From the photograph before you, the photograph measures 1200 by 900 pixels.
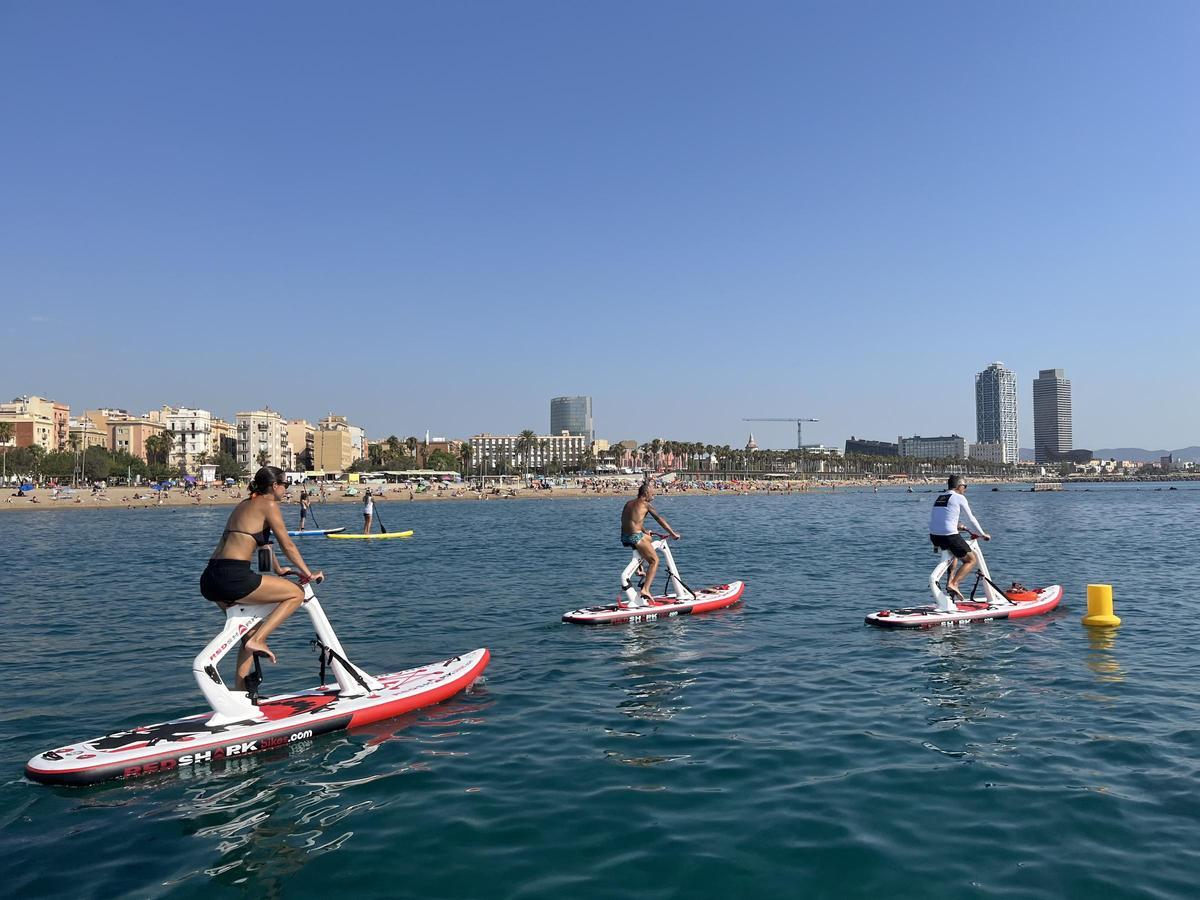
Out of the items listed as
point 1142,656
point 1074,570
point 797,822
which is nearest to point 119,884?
point 797,822

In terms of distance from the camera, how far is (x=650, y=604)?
17.6 meters

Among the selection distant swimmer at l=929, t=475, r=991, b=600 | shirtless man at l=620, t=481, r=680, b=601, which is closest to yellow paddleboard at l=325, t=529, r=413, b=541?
shirtless man at l=620, t=481, r=680, b=601

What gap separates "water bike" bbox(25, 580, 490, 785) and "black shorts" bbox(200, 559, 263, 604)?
232 millimetres

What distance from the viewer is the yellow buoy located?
15688 mm

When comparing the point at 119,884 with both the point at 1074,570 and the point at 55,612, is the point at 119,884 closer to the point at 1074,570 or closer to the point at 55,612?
the point at 55,612

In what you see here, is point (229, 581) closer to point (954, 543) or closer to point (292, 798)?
point (292, 798)

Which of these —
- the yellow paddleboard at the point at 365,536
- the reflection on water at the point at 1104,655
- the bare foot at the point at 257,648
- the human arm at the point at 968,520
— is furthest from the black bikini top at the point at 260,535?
the yellow paddleboard at the point at 365,536

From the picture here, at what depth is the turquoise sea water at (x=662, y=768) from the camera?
605 cm

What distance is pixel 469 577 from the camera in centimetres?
2650

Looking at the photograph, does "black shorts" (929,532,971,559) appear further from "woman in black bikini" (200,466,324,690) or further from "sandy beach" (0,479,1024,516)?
"sandy beach" (0,479,1024,516)

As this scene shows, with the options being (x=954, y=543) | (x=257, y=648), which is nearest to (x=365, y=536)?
(x=954, y=543)

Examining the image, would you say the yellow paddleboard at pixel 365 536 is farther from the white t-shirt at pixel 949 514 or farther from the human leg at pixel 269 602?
the human leg at pixel 269 602

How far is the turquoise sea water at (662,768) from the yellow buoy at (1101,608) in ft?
1.46

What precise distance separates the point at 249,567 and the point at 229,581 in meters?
0.29
